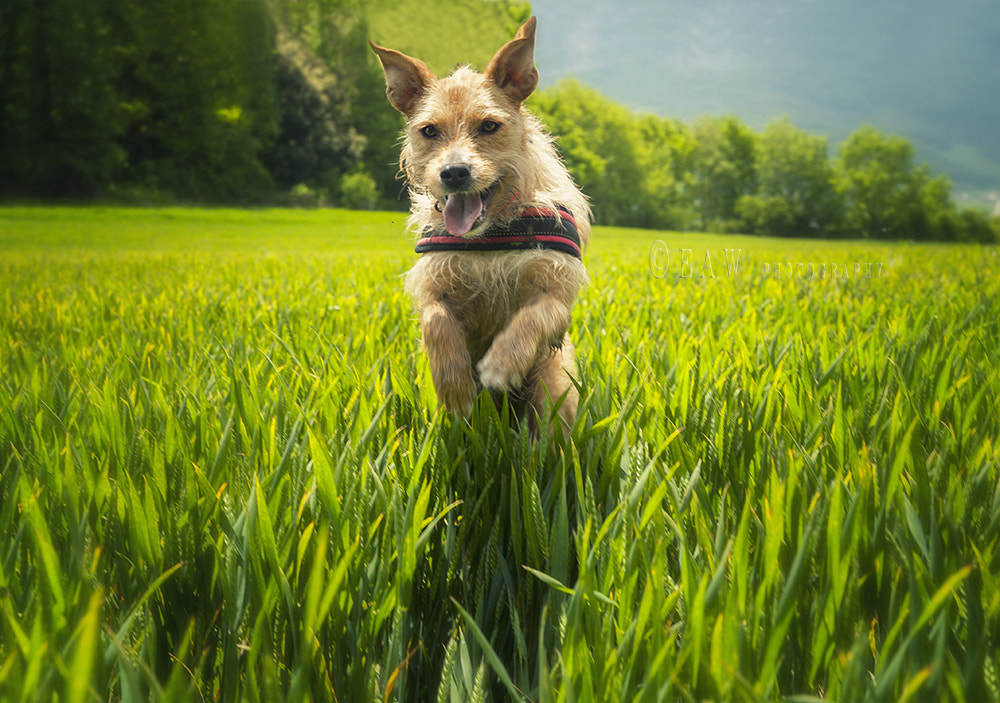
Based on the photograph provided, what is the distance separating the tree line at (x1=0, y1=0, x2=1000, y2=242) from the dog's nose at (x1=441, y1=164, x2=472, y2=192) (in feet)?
67.1

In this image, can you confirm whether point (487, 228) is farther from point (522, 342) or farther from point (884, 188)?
point (884, 188)

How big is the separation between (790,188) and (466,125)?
52732mm

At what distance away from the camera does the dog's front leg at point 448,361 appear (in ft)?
5.88

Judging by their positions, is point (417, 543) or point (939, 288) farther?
point (939, 288)

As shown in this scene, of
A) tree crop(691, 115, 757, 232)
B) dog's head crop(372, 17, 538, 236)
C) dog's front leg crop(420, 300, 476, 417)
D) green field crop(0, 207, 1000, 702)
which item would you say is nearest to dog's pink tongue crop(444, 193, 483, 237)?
dog's head crop(372, 17, 538, 236)

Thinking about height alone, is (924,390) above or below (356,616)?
above

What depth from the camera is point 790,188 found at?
48.0 meters

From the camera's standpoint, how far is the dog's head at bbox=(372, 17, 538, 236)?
194 cm

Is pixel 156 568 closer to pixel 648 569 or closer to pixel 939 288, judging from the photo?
pixel 648 569

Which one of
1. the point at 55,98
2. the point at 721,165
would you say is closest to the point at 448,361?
the point at 55,98

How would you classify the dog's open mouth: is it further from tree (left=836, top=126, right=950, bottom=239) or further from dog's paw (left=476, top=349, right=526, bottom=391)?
tree (left=836, top=126, right=950, bottom=239)

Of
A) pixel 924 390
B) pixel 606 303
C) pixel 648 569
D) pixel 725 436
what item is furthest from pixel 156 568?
pixel 606 303

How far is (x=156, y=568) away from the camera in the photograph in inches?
45.4

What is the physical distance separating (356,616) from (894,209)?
46.4 meters
